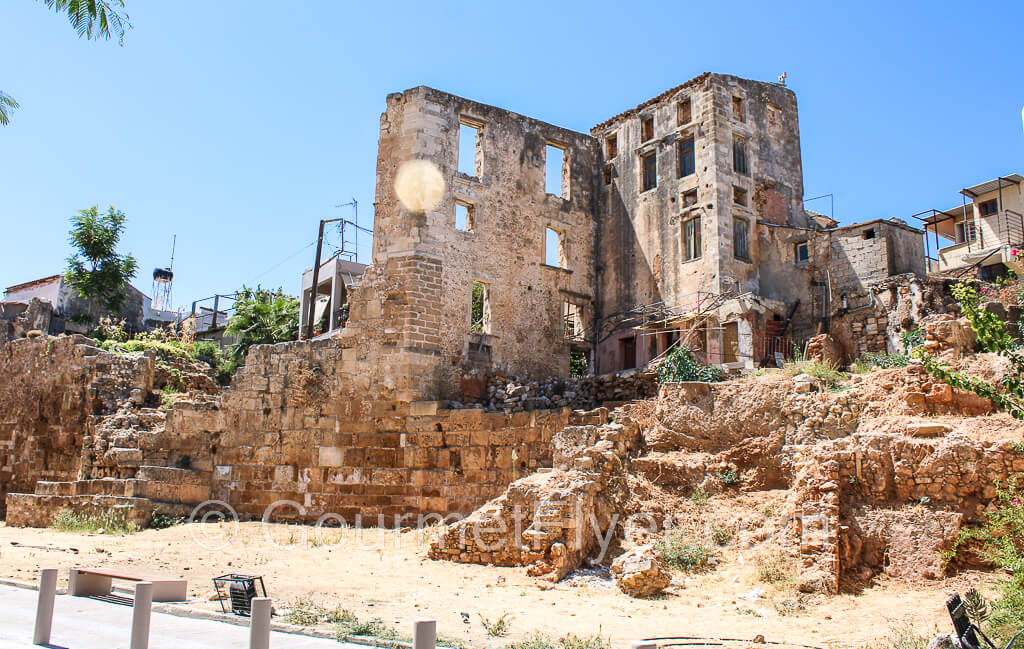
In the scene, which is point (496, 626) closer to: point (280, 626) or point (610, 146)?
point (280, 626)

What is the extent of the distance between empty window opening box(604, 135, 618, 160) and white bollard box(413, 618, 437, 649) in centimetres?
1972

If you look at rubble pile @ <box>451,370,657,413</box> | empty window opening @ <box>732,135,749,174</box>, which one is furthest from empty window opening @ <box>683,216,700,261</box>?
rubble pile @ <box>451,370,657,413</box>

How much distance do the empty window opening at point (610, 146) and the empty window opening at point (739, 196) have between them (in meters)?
3.78

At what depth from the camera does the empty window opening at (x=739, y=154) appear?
21.9 m

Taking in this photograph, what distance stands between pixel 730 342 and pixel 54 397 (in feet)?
51.7

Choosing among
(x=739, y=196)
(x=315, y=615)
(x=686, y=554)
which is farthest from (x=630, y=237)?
(x=315, y=615)

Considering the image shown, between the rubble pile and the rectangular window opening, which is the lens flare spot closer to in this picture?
the rubble pile

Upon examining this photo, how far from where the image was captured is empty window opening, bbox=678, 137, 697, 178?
2192 cm

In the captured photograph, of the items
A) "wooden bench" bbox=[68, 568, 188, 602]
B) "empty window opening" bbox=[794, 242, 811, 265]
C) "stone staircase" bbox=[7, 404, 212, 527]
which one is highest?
"empty window opening" bbox=[794, 242, 811, 265]

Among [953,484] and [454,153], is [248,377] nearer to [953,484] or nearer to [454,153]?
[454,153]

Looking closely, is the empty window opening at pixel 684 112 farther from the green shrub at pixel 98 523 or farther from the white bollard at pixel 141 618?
the white bollard at pixel 141 618

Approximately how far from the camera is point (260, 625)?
602 cm

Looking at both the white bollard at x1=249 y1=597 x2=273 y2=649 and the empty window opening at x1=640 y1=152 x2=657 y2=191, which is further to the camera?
the empty window opening at x1=640 y1=152 x2=657 y2=191

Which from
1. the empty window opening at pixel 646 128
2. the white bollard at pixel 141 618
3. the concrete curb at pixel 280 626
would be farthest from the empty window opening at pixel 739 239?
the white bollard at pixel 141 618
